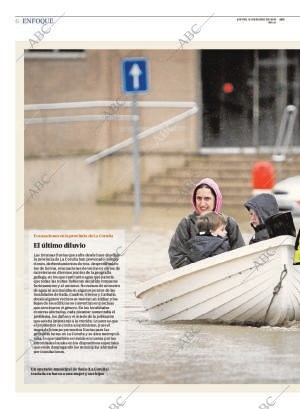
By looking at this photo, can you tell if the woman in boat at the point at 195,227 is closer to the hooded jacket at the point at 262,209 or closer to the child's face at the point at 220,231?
the child's face at the point at 220,231

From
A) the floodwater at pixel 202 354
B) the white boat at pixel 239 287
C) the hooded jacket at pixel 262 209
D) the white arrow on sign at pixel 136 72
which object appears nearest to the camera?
the floodwater at pixel 202 354

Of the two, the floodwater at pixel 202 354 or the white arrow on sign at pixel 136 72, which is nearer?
the floodwater at pixel 202 354

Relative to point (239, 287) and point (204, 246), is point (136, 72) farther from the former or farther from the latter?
point (239, 287)

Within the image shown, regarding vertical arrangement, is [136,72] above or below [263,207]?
above

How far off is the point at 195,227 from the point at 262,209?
46 centimetres

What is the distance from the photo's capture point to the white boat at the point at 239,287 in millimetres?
8211

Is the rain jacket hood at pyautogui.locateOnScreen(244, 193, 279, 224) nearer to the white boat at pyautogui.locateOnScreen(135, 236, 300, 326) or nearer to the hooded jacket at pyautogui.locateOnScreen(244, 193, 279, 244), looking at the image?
the hooded jacket at pyautogui.locateOnScreen(244, 193, 279, 244)

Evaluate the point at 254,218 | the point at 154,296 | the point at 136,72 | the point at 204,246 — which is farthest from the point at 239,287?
the point at 136,72

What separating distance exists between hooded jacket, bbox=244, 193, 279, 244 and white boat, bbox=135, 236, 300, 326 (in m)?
0.24

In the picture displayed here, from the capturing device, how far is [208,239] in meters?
8.49

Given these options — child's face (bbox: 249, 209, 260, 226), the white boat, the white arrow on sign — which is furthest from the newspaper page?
the white arrow on sign

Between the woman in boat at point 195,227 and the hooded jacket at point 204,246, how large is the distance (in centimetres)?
4

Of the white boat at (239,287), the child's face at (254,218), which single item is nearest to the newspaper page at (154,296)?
the white boat at (239,287)

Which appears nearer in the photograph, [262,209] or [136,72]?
[262,209]
